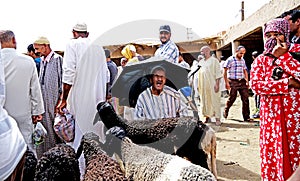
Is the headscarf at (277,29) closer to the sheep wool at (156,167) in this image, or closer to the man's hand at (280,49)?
the man's hand at (280,49)

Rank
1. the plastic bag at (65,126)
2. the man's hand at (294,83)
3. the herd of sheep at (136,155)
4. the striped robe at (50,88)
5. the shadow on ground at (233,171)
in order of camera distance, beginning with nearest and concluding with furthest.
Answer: the herd of sheep at (136,155) → the man's hand at (294,83) → the plastic bag at (65,126) → the shadow on ground at (233,171) → the striped robe at (50,88)

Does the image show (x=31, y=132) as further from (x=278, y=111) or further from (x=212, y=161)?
(x=278, y=111)

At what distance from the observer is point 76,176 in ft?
11.2

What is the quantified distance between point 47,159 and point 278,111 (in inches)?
85.5

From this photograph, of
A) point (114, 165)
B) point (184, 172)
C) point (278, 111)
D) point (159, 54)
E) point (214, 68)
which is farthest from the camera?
point (214, 68)

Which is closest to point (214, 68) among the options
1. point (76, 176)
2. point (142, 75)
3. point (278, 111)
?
point (142, 75)

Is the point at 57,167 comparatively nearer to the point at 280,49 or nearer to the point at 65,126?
the point at 65,126

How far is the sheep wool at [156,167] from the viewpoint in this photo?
246 centimetres

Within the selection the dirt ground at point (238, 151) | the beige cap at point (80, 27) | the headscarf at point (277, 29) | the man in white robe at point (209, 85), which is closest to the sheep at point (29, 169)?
the beige cap at point (80, 27)

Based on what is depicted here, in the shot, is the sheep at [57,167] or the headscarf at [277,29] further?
the headscarf at [277,29]

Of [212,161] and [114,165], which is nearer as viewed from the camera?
[114,165]

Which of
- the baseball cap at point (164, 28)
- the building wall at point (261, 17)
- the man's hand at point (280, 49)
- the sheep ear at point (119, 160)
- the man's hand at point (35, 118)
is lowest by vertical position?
the sheep ear at point (119, 160)

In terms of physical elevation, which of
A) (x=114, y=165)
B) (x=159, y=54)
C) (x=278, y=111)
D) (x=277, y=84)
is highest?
(x=159, y=54)

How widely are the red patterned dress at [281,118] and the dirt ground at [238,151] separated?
140cm
